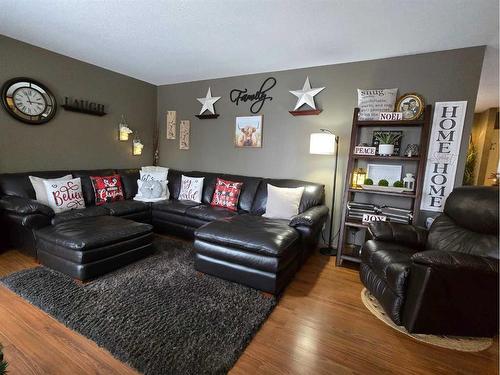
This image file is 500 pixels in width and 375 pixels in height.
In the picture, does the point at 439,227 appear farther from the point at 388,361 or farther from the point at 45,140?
the point at 45,140

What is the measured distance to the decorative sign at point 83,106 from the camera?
3.23 meters

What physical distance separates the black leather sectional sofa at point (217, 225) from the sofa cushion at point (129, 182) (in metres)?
0.29

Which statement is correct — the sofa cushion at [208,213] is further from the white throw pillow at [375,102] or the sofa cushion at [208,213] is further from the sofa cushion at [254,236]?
the white throw pillow at [375,102]

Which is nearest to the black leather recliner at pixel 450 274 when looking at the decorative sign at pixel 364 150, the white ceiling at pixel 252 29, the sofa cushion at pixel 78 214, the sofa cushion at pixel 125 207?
the decorative sign at pixel 364 150

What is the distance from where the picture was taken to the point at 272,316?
178 cm

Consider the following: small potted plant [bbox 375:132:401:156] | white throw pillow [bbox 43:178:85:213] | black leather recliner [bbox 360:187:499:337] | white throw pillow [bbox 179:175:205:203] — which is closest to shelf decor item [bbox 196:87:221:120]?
white throw pillow [bbox 179:175:205:203]

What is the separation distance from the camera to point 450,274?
4.80 ft

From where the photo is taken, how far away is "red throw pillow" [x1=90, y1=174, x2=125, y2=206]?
10.5ft

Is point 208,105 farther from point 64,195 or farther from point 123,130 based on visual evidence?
point 64,195

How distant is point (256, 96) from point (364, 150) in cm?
171

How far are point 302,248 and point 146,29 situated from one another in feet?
8.63

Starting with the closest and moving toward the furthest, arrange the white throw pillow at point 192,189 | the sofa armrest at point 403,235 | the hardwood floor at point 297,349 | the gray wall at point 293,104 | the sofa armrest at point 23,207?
the hardwood floor at point 297,349 → the sofa armrest at point 403,235 → the sofa armrest at point 23,207 → the gray wall at point 293,104 → the white throw pillow at point 192,189

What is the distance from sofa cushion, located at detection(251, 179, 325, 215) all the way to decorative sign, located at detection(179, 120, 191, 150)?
1.68 m

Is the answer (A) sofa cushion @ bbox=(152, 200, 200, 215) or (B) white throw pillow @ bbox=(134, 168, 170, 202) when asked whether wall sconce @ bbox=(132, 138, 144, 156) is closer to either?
(B) white throw pillow @ bbox=(134, 168, 170, 202)
